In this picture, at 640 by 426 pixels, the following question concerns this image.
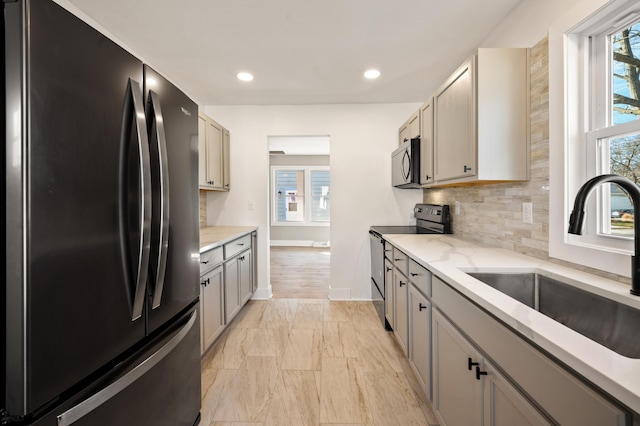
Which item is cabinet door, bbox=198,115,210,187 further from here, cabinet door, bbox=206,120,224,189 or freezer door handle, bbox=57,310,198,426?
freezer door handle, bbox=57,310,198,426

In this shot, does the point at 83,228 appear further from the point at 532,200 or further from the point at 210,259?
the point at 532,200

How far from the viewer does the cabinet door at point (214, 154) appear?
311cm

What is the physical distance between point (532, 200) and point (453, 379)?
3.71 feet

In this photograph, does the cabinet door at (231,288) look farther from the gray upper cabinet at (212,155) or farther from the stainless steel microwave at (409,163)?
the stainless steel microwave at (409,163)

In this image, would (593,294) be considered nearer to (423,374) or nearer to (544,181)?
(544,181)

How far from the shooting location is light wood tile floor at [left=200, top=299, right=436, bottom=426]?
1.73 m

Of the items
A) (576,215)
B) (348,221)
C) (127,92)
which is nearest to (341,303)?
(348,221)

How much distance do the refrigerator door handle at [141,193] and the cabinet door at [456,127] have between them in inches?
69.2

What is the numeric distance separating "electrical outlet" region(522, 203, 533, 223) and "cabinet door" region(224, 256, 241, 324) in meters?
2.26

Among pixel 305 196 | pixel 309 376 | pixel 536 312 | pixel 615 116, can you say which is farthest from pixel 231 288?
pixel 305 196

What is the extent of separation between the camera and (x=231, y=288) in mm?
2768

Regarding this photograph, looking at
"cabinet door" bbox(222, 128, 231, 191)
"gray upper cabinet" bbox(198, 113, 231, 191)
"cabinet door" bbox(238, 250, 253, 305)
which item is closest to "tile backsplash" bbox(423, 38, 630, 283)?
"cabinet door" bbox(238, 250, 253, 305)

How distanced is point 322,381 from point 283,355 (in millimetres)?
459

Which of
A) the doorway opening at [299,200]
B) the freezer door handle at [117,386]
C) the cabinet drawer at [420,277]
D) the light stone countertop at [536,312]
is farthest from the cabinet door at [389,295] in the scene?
the doorway opening at [299,200]
